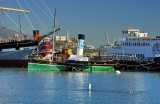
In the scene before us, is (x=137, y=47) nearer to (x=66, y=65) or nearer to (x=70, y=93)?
(x=66, y=65)

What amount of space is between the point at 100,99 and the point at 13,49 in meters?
55.1

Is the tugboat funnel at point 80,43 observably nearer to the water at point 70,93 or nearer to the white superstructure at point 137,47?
the water at point 70,93

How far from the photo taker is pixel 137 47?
132750mm

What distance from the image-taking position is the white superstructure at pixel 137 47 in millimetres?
128663

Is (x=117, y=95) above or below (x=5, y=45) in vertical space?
below

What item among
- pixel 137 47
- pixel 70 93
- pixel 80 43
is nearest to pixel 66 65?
pixel 80 43

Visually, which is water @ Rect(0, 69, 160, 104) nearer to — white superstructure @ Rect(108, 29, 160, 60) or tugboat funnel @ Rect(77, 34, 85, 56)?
tugboat funnel @ Rect(77, 34, 85, 56)

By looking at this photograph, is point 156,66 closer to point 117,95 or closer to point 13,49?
point 13,49

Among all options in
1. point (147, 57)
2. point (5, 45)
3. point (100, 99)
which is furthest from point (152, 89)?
point (147, 57)

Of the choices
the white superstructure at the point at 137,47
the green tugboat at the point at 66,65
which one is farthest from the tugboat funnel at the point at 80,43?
the white superstructure at the point at 137,47

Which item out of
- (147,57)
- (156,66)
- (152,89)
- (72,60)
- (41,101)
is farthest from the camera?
(147,57)

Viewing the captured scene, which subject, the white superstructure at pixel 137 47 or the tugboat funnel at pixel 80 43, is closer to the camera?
the tugboat funnel at pixel 80 43

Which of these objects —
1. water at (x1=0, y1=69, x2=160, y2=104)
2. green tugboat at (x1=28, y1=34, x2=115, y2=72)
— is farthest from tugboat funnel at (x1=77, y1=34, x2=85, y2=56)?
water at (x1=0, y1=69, x2=160, y2=104)

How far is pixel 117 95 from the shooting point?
153ft
